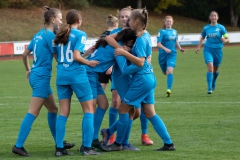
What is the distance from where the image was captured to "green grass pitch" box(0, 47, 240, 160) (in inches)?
299

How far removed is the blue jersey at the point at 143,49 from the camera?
7340 mm

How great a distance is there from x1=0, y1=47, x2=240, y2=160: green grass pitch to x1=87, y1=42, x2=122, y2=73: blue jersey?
1.15m

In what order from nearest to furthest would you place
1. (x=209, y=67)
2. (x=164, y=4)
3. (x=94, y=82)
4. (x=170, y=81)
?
(x=94, y=82)
(x=170, y=81)
(x=209, y=67)
(x=164, y=4)

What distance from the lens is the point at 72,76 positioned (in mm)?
7367

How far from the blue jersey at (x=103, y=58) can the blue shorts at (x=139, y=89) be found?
0.68 m

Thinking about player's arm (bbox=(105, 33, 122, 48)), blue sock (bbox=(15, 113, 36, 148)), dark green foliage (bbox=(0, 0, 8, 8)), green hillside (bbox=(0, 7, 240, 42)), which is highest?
player's arm (bbox=(105, 33, 122, 48))

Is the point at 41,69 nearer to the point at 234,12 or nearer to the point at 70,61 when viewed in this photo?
the point at 70,61

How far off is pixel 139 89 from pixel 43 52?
1.35 m

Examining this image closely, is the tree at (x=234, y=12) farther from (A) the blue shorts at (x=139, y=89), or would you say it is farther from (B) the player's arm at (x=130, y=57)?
(B) the player's arm at (x=130, y=57)

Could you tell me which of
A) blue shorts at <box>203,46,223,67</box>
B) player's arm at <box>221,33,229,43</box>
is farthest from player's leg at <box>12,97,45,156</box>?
player's arm at <box>221,33,229,43</box>

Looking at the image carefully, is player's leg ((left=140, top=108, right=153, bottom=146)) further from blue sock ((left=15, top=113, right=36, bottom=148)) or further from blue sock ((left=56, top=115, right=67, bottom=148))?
blue sock ((left=15, top=113, right=36, bottom=148))

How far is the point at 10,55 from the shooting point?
34.3 meters

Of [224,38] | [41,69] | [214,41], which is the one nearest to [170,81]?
[214,41]

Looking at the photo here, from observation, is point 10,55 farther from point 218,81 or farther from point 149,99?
point 149,99
